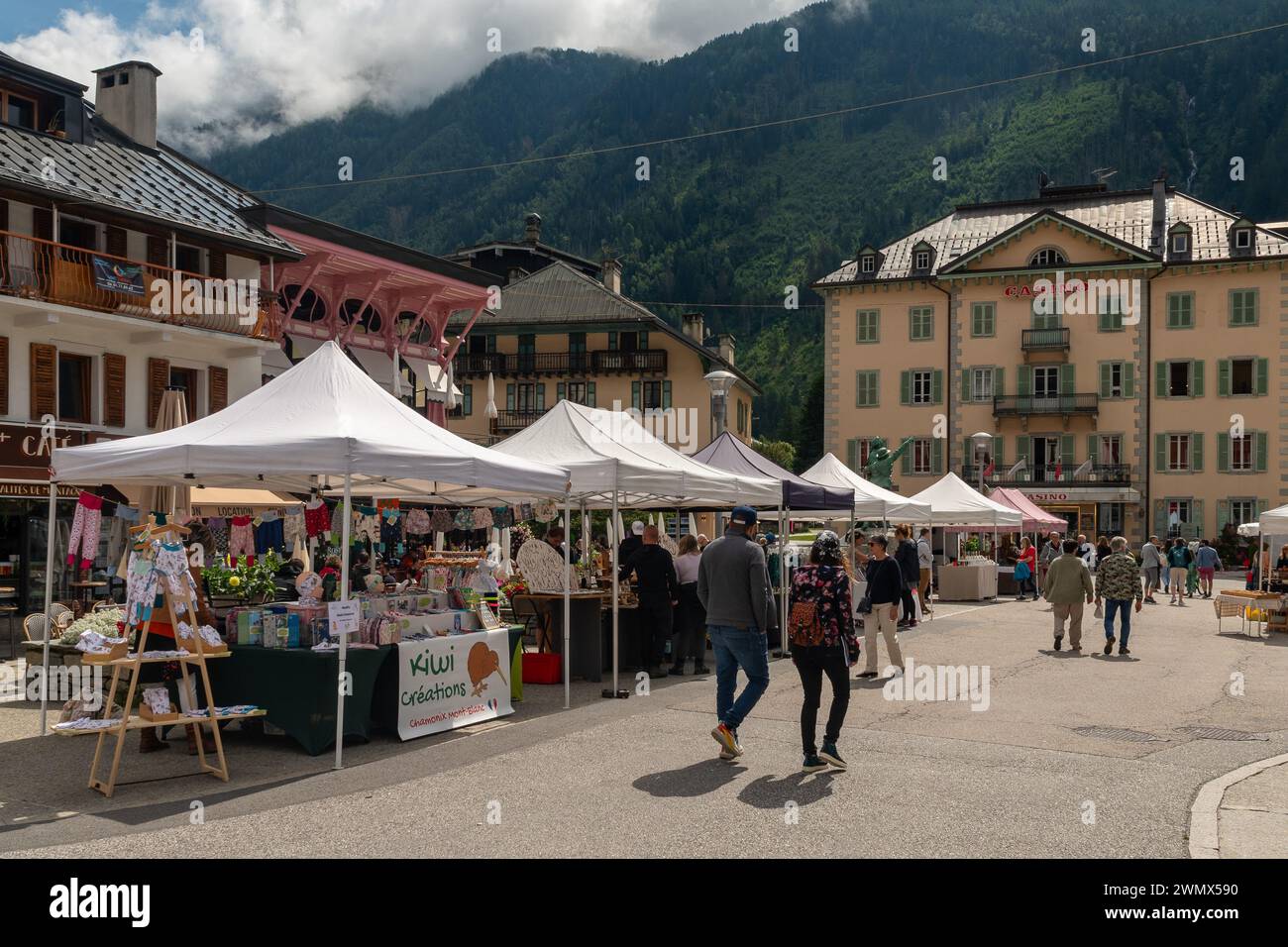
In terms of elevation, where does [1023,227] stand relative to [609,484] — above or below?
above

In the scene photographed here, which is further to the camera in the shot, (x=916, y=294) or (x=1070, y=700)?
(x=916, y=294)

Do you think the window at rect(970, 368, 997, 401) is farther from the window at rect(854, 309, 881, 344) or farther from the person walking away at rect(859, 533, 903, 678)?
the person walking away at rect(859, 533, 903, 678)

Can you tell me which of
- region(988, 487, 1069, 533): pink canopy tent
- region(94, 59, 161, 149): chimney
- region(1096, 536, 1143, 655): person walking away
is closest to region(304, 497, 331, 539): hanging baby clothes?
region(1096, 536, 1143, 655): person walking away

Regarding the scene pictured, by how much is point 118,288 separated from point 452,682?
55.3ft

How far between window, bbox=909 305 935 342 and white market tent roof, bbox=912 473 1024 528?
26.5 m

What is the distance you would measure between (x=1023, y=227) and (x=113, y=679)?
5256 centimetres

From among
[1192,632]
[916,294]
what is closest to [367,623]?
[1192,632]

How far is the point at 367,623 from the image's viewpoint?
10.2m

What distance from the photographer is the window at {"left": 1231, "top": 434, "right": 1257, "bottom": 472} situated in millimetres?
51781

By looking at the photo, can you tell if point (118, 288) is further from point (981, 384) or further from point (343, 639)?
point (981, 384)

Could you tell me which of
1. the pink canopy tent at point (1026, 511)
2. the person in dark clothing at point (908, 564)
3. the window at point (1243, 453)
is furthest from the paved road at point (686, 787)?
the window at point (1243, 453)

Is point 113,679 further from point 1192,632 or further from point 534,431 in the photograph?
point 1192,632

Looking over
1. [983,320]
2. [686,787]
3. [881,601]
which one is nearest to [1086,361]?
[983,320]

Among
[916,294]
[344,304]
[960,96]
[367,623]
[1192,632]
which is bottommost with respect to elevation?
[1192,632]
